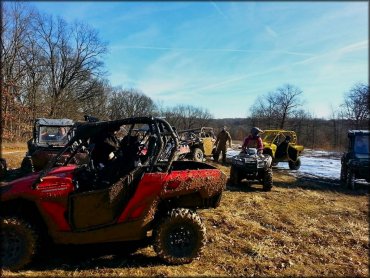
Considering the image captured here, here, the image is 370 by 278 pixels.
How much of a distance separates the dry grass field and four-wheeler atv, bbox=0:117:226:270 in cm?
33

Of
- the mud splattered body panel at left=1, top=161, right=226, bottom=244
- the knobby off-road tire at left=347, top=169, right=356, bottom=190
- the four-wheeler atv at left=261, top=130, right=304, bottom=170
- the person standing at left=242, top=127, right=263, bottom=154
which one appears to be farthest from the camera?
the four-wheeler atv at left=261, top=130, right=304, bottom=170

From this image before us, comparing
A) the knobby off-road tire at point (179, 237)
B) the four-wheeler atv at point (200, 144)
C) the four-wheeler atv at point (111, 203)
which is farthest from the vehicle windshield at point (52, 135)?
the knobby off-road tire at point (179, 237)

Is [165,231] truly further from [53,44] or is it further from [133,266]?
[53,44]

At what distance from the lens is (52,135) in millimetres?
13141

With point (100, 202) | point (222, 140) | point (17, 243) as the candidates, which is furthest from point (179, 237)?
point (222, 140)

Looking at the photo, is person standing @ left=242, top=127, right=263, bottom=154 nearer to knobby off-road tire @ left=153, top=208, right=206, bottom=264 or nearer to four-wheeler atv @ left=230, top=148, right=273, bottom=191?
four-wheeler atv @ left=230, top=148, right=273, bottom=191

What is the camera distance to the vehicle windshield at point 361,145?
1329 cm

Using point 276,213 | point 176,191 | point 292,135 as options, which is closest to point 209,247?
point 176,191

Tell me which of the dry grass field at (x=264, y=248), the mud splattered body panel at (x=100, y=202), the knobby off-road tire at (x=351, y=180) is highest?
the mud splattered body panel at (x=100, y=202)

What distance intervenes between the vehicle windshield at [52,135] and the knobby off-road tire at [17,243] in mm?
8086

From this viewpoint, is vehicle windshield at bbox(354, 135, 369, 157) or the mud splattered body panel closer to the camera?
the mud splattered body panel

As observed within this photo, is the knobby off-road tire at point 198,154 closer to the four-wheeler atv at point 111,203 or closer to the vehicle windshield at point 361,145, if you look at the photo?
the vehicle windshield at point 361,145

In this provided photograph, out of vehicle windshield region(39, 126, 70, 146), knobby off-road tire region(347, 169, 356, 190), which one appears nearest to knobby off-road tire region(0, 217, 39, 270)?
vehicle windshield region(39, 126, 70, 146)

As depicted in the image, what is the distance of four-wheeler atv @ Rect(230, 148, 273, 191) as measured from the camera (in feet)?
37.9
